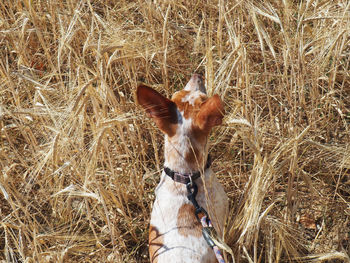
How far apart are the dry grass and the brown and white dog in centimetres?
17

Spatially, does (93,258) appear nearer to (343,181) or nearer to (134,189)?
(134,189)

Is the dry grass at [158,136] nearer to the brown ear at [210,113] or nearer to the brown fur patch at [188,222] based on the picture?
the brown ear at [210,113]

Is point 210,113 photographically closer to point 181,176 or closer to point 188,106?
point 188,106

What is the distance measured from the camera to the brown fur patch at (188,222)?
2.57m

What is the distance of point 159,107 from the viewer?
97.6 inches

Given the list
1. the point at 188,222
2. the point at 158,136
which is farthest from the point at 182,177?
the point at 158,136

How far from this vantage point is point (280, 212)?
3.02m

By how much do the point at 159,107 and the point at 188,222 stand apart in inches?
30.8

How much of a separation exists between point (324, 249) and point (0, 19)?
3.42 m

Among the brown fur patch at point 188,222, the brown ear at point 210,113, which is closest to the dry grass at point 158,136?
the brown ear at point 210,113

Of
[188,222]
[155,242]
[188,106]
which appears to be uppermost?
[188,106]

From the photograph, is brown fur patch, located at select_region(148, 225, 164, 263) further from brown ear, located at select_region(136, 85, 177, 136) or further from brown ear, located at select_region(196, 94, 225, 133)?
brown ear, located at select_region(196, 94, 225, 133)

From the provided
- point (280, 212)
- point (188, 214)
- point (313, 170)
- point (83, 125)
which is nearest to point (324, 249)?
point (280, 212)

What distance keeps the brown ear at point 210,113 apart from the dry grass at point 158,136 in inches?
3.4
